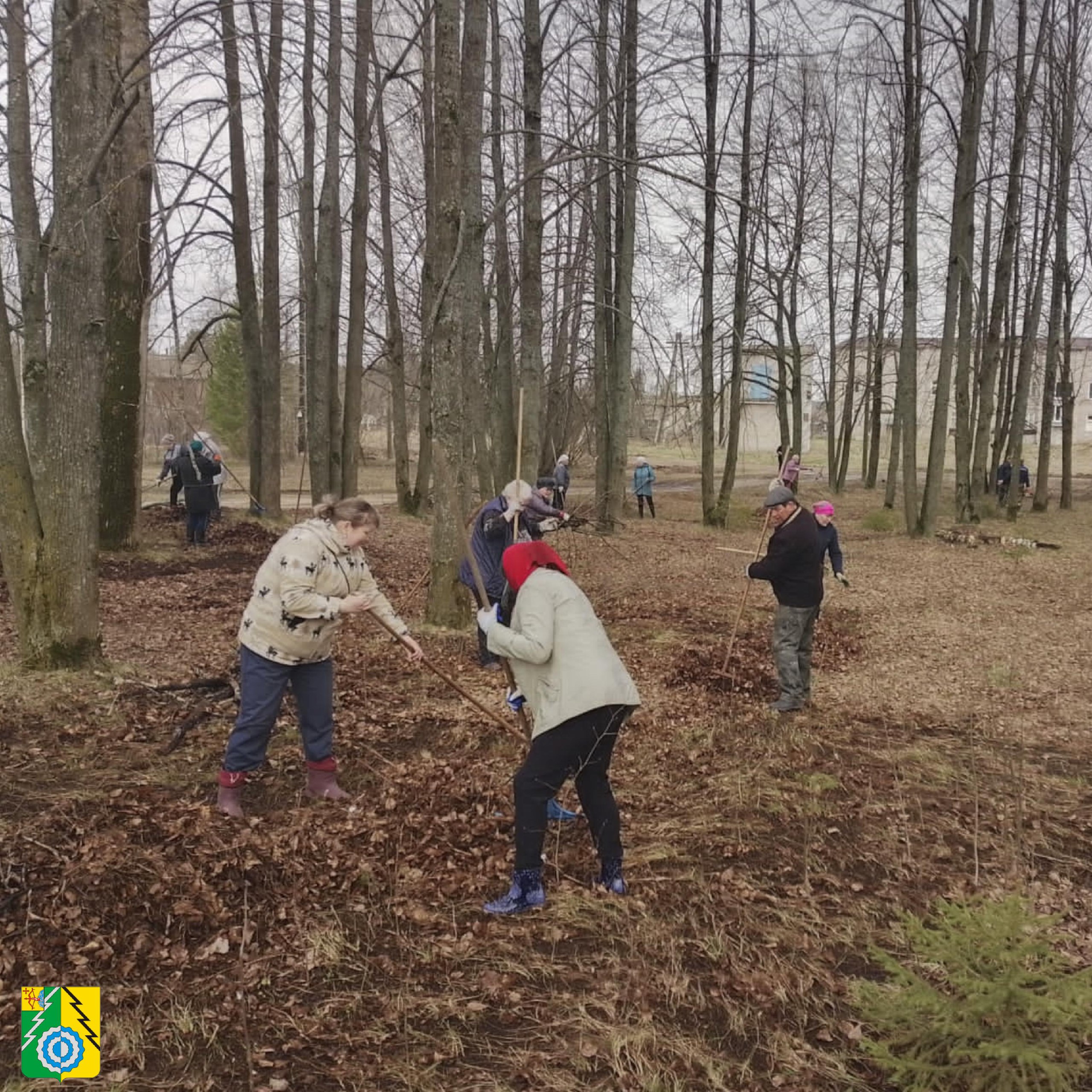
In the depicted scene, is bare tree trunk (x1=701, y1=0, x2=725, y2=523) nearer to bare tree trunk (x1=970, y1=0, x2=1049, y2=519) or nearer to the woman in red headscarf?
bare tree trunk (x1=970, y1=0, x2=1049, y2=519)

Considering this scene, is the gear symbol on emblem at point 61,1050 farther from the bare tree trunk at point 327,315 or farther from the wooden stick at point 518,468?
the bare tree trunk at point 327,315

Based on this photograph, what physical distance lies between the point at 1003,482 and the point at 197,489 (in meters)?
22.7

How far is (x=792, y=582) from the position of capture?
6574 mm

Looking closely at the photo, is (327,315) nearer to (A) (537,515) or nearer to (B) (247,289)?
(B) (247,289)

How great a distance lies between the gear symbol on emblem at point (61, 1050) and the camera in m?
2.78

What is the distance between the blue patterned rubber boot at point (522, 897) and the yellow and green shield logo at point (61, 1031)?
1.50 meters

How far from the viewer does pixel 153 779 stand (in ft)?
16.0

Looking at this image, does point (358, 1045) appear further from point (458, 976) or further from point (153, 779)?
point (153, 779)

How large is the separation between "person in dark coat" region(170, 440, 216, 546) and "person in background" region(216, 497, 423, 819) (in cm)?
877

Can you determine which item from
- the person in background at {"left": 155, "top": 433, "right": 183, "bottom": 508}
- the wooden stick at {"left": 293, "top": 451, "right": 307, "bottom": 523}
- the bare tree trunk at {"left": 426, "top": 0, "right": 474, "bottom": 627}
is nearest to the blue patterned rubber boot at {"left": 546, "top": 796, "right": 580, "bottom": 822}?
the wooden stick at {"left": 293, "top": 451, "right": 307, "bottom": 523}

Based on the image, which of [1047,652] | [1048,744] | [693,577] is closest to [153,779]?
[1048,744]

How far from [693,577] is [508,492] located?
6.20m

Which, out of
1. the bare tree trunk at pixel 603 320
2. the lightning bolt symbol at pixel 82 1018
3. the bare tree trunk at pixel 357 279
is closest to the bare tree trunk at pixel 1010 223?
the bare tree trunk at pixel 603 320

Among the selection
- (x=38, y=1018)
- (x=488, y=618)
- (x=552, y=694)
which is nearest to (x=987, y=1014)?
(x=552, y=694)
